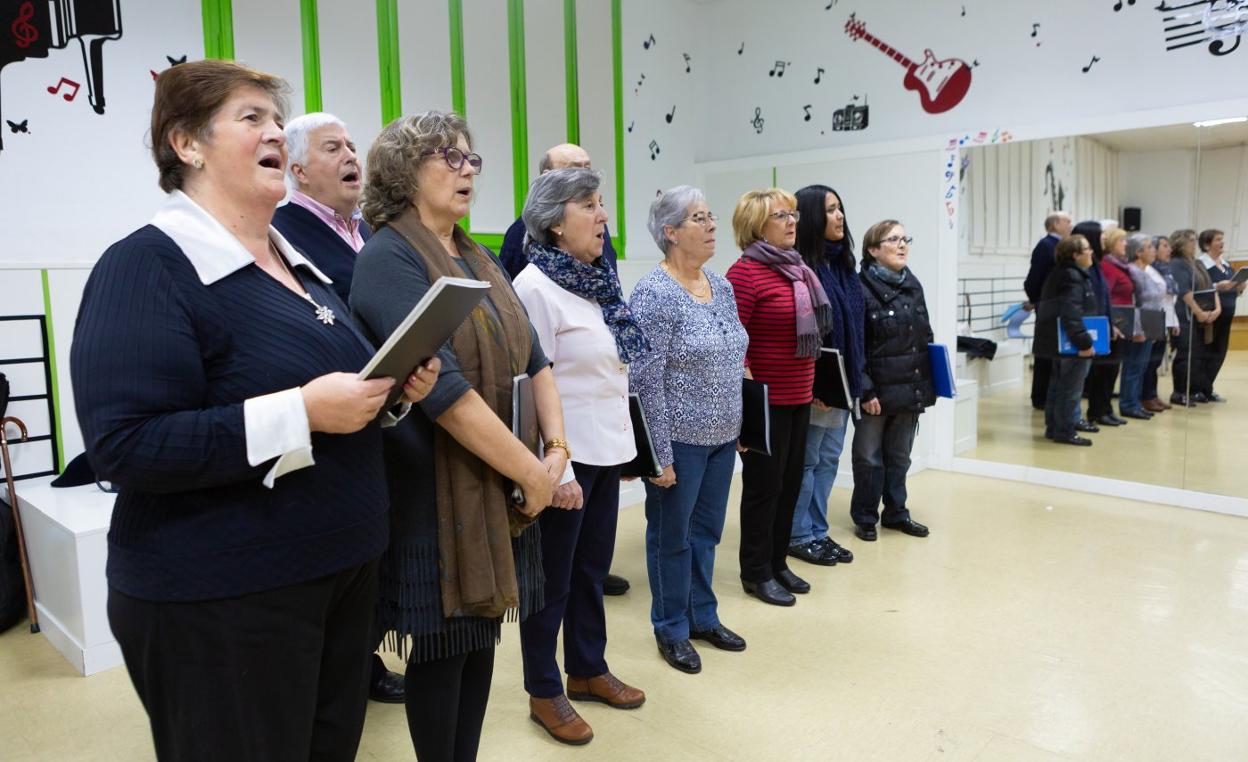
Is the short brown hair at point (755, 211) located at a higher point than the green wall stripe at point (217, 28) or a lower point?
lower

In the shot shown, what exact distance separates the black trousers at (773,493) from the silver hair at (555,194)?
121 centimetres

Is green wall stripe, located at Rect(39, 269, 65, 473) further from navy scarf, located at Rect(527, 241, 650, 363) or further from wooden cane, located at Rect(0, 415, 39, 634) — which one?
navy scarf, located at Rect(527, 241, 650, 363)

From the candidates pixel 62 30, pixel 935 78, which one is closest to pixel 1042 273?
pixel 935 78

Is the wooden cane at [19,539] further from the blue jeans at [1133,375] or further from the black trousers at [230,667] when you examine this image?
the blue jeans at [1133,375]

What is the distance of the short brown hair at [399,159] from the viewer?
1.61 metres

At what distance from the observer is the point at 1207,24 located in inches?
172

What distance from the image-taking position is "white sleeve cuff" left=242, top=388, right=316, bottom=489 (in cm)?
108

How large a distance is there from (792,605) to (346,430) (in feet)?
7.91

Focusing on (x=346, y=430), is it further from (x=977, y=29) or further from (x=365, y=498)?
(x=977, y=29)

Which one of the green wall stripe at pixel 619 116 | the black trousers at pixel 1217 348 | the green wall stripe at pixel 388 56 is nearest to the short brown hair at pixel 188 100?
the green wall stripe at pixel 388 56

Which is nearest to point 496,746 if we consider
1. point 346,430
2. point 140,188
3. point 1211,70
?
point 346,430

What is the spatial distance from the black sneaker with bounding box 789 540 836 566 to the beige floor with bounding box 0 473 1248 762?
0.32ft

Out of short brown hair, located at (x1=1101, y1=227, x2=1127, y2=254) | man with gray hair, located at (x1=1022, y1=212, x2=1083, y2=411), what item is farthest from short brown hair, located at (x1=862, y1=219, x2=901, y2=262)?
short brown hair, located at (x1=1101, y1=227, x2=1127, y2=254)

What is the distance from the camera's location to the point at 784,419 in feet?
9.89
